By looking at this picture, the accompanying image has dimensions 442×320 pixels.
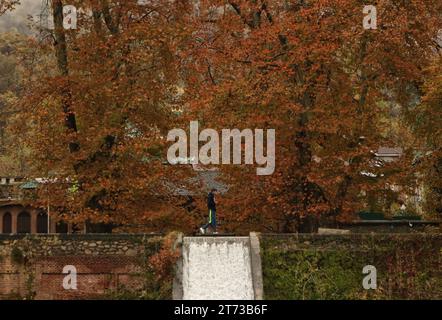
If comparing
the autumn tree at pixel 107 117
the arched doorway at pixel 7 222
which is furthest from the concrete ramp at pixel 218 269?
the arched doorway at pixel 7 222

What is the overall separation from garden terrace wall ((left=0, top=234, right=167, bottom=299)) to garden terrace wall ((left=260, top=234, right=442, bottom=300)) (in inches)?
170

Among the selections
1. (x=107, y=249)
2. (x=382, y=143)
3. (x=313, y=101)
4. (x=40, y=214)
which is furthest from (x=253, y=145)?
(x=40, y=214)

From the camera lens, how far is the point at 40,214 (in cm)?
4831

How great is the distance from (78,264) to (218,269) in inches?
200

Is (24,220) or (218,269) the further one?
(24,220)

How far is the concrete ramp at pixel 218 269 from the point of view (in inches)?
927

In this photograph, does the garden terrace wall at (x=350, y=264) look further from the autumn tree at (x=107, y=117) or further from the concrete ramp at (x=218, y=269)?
the autumn tree at (x=107, y=117)

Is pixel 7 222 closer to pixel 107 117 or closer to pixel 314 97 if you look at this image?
pixel 107 117

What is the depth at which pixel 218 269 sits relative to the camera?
24.4m

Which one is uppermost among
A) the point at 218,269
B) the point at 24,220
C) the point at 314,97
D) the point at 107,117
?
the point at 314,97

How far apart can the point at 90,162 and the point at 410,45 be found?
46.2 ft

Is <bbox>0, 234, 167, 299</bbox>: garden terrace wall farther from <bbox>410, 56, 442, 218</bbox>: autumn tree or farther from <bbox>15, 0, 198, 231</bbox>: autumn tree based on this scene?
<bbox>410, 56, 442, 218</bbox>: autumn tree

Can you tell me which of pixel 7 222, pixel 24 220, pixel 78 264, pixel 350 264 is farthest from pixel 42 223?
pixel 350 264

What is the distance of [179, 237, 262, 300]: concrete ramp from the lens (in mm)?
23547
